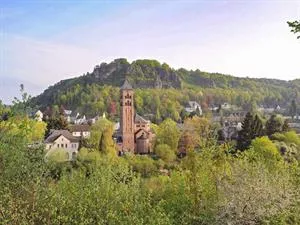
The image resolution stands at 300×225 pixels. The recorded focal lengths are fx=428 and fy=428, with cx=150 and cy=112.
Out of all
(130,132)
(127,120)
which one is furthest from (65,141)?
(127,120)

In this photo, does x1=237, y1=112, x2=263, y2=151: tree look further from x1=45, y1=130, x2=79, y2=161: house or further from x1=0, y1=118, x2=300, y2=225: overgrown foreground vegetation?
x1=0, y1=118, x2=300, y2=225: overgrown foreground vegetation

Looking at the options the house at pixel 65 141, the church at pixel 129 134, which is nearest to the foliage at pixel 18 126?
the house at pixel 65 141

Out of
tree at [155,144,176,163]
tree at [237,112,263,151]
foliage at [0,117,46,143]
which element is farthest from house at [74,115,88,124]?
foliage at [0,117,46,143]

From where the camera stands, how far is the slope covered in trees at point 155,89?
106m

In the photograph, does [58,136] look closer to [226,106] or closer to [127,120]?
[127,120]

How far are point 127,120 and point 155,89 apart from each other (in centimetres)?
7118

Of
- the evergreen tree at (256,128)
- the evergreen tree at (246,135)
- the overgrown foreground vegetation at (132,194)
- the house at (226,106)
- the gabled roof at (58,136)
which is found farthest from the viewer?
the house at (226,106)

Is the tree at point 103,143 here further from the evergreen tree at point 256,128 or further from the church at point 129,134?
the evergreen tree at point 256,128

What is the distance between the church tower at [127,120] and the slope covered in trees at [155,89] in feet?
131

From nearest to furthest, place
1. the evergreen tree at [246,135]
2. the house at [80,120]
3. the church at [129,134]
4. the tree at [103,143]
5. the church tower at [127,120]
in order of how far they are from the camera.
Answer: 1. the evergreen tree at [246,135]
2. the tree at [103,143]
3. the church at [129,134]
4. the church tower at [127,120]
5. the house at [80,120]

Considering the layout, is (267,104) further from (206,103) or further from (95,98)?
(95,98)

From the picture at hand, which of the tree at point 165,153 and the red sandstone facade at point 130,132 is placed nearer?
the tree at point 165,153

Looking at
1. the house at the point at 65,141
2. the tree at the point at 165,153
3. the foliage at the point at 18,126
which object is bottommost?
the tree at the point at 165,153

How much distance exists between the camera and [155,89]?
127m
